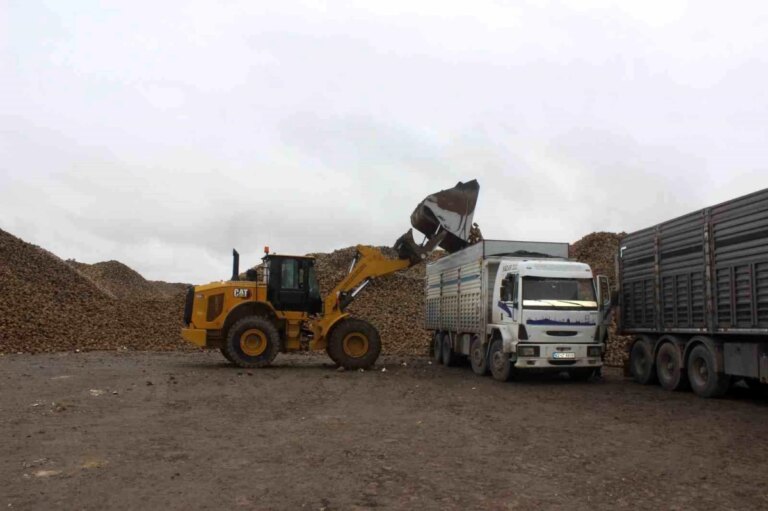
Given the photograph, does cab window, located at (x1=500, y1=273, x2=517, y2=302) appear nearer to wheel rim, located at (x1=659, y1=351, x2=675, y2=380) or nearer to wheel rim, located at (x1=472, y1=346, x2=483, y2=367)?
wheel rim, located at (x1=472, y1=346, x2=483, y2=367)

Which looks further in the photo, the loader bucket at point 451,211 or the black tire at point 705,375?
the loader bucket at point 451,211

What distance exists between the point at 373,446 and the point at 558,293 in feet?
26.3

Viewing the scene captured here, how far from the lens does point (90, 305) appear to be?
32688mm

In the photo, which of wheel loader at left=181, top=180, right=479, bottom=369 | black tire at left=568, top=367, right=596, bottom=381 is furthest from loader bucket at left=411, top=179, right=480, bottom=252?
black tire at left=568, top=367, right=596, bottom=381

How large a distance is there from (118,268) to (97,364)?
160 feet

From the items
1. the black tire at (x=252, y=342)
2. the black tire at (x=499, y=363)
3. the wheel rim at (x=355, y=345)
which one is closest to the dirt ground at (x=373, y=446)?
the black tire at (x=499, y=363)

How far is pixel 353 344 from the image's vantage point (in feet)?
60.5

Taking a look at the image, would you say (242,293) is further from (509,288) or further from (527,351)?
(527,351)

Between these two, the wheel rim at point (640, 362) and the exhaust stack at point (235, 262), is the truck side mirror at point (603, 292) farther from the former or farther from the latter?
the exhaust stack at point (235, 262)

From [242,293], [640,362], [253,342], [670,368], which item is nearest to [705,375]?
[670,368]

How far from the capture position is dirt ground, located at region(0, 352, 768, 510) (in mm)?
6055

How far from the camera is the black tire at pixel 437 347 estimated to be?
20797mm

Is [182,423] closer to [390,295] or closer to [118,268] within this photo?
[390,295]

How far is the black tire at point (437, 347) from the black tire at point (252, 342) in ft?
17.6
